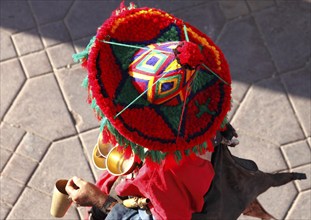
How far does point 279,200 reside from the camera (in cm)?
365

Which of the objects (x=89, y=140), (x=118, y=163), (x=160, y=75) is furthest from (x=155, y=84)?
(x=89, y=140)

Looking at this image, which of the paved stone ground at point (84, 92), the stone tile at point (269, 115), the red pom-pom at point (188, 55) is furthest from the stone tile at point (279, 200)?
the red pom-pom at point (188, 55)

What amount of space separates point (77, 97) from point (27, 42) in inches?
25.2

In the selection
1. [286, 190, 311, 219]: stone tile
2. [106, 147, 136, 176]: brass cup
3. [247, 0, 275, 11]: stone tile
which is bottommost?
[286, 190, 311, 219]: stone tile

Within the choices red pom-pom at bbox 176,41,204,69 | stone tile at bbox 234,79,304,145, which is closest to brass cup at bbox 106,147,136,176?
red pom-pom at bbox 176,41,204,69

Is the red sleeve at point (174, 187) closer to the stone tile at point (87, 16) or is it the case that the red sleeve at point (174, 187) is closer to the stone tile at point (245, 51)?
the stone tile at point (245, 51)

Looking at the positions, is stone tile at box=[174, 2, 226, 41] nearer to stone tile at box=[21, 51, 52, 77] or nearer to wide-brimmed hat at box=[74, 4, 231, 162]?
stone tile at box=[21, 51, 52, 77]

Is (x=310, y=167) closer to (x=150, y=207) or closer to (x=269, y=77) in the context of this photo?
(x=269, y=77)

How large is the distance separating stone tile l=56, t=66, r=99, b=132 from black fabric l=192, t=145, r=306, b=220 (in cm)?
152

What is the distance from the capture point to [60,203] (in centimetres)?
289

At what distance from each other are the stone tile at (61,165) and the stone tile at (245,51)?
1.30m

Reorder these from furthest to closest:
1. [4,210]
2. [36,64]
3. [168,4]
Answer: [168,4], [36,64], [4,210]

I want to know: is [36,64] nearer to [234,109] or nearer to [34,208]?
[34,208]

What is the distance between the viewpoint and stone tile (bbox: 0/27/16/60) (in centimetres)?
412
